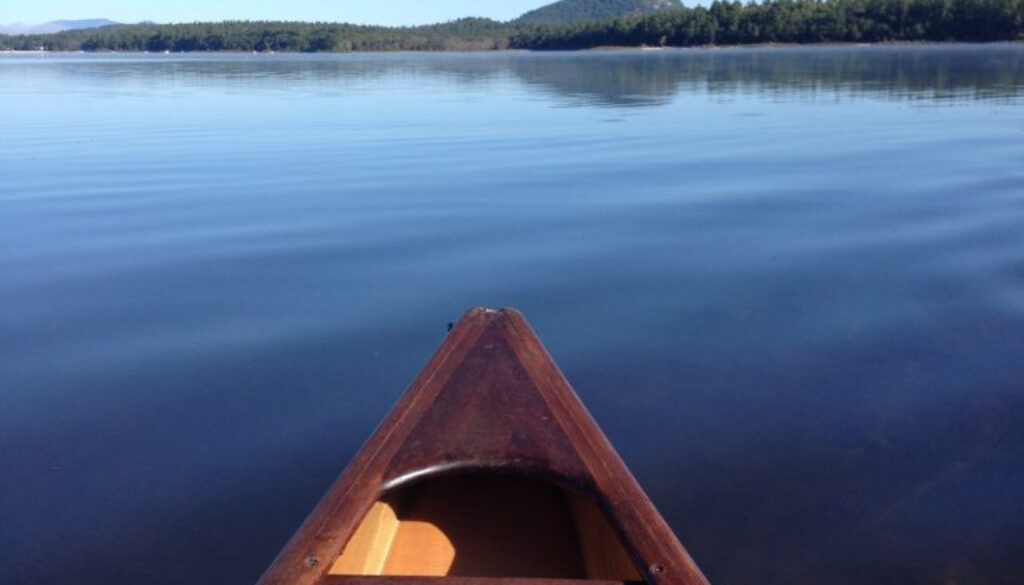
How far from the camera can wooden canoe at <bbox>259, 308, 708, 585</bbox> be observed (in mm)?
2295

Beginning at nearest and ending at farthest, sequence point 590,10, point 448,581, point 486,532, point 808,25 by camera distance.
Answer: point 448,581 → point 486,532 → point 808,25 → point 590,10

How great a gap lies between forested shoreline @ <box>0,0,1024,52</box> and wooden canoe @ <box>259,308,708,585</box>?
222 feet

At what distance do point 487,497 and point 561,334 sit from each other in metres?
1.91

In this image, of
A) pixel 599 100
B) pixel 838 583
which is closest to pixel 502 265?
pixel 838 583

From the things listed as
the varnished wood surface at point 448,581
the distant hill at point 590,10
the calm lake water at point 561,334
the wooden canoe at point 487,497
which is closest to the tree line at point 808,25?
the calm lake water at point 561,334

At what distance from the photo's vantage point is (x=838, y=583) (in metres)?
3.05

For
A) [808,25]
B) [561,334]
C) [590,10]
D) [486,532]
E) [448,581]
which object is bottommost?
[486,532]

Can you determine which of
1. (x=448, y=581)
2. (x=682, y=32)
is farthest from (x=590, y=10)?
(x=448, y=581)

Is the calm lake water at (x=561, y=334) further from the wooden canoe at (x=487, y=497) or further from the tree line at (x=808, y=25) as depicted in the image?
the tree line at (x=808, y=25)

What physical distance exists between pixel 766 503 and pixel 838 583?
446mm

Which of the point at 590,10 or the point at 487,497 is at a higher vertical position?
the point at 590,10

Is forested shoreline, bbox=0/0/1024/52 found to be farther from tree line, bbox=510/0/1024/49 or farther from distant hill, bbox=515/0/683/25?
distant hill, bbox=515/0/683/25

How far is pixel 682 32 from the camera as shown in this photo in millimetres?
80875

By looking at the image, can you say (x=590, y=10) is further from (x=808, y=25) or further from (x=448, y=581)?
(x=448, y=581)
